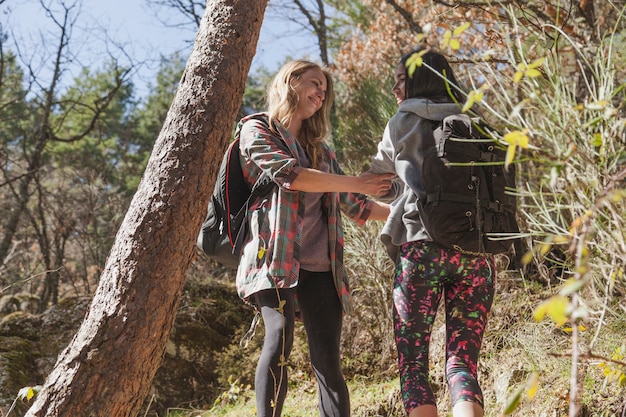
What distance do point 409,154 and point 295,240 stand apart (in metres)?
0.60

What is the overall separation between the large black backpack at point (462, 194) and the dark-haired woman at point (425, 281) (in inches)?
2.4

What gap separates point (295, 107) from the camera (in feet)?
9.64

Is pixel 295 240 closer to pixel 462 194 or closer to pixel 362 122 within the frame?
pixel 462 194

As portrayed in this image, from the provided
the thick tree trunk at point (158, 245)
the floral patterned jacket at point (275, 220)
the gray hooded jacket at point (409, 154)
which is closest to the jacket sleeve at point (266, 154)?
the floral patterned jacket at point (275, 220)

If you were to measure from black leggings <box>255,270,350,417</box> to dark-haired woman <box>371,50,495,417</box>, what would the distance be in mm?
313

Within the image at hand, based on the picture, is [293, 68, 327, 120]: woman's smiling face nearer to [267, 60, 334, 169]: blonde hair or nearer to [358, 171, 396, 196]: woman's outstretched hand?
[267, 60, 334, 169]: blonde hair

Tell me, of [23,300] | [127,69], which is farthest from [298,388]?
[127,69]

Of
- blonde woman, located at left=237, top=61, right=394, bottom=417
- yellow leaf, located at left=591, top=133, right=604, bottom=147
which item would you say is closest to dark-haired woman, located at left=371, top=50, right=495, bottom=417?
blonde woman, located at left=237, top=61, right=394, bottom=417

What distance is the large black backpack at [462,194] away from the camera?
94.8 inches

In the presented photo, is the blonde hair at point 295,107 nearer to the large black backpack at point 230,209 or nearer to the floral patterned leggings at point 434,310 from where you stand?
the large black backpack at point 230,209

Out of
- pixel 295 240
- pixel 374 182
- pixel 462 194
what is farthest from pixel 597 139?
pixel 295 240

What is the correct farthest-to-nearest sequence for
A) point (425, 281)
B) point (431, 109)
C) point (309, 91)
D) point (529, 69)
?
point (309, 91) < point (431, 109) < point (425, 281) < point (529, 69)

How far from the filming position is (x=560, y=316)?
0.98 metres

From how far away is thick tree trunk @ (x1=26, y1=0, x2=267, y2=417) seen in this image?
2.38 metres
